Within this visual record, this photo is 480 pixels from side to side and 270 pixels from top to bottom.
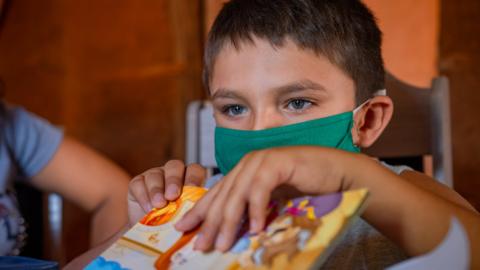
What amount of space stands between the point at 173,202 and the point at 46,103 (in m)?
2.33

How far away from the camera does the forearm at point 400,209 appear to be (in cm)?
54

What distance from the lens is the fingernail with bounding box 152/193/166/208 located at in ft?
2.09

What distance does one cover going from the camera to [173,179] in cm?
74

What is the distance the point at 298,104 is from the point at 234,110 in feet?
0.40

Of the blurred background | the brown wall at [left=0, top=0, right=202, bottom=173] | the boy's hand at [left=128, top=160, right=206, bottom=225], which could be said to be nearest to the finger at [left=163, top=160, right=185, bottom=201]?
the boy's hand at [left=128, top=160, right=206, bottom=225]

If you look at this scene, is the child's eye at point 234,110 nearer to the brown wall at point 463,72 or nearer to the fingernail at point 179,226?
the fingernail at point 179,226

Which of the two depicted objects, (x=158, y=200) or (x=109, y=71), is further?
(x=109, y=71)

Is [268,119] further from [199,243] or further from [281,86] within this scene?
[199,243]

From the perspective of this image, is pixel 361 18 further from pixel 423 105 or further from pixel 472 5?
pixel 472 5

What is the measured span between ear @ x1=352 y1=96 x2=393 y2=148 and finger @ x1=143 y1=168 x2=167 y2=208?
0.34 meters

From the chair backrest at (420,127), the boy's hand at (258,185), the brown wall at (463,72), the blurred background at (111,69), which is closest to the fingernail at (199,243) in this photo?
the boy's hand at (258,185)

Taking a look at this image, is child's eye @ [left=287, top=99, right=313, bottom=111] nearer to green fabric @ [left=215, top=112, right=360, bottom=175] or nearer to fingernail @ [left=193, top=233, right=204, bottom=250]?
green fabric @ [left=215, top=112, right=360, bottom=175]

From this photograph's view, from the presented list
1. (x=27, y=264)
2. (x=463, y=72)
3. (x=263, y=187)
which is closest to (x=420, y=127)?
(x=463, y=72)

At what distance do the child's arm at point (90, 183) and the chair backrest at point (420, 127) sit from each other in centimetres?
64
